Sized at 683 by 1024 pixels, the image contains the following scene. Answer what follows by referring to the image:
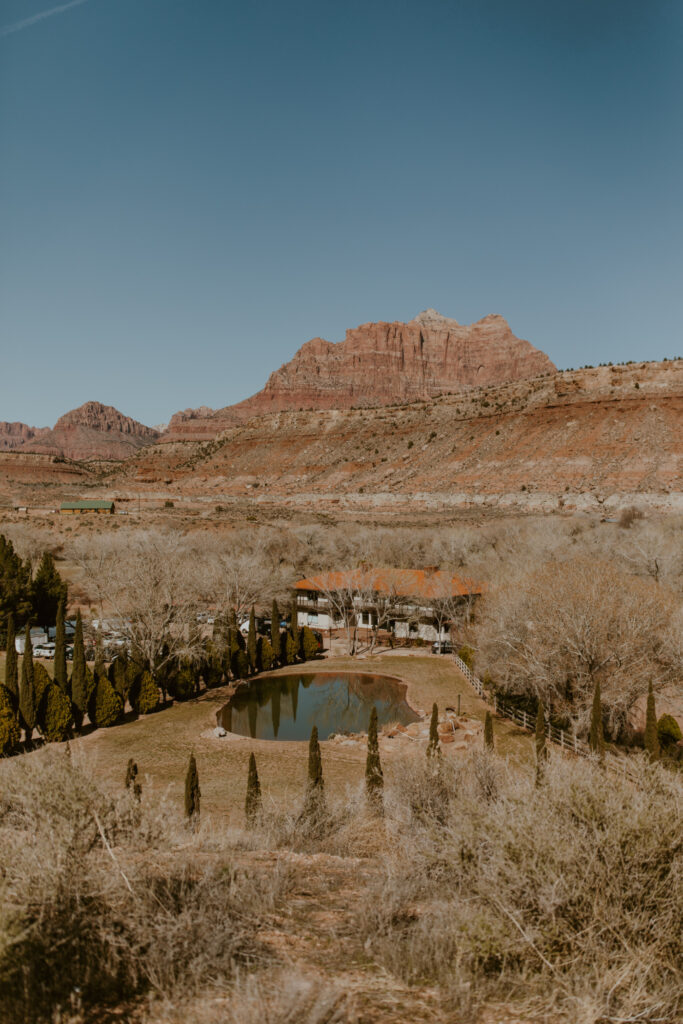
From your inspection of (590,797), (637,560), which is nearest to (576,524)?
(637,560)

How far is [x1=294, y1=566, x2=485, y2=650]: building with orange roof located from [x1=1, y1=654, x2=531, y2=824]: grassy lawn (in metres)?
10.0

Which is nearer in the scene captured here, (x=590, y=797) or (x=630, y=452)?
(x=590, y=797)

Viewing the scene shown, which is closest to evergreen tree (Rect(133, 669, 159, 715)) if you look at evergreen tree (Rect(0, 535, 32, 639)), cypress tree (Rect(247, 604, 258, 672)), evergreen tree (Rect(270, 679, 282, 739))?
evergreen tree (Rect(270, 679, 282, 739))

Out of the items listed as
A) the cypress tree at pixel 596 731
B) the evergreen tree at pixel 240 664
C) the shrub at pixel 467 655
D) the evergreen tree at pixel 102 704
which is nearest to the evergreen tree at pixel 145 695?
the evergreen tree at pixel 102 704

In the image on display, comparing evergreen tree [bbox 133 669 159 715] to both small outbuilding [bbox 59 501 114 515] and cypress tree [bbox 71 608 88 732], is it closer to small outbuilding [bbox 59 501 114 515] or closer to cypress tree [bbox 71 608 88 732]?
cypress tree [bbox 71 608 88 732]

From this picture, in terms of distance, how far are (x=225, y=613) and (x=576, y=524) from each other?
37439 millimetres

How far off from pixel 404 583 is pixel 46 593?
992 inches

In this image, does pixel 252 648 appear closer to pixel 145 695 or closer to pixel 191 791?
pixel 145 695

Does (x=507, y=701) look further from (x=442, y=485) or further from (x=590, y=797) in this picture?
(x=442, y=485)

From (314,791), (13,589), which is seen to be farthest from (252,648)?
(314,791)

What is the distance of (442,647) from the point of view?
40531 mm

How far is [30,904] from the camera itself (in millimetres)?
7367

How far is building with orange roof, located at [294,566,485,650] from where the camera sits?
40.5 m

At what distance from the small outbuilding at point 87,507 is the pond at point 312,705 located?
2334 inches
